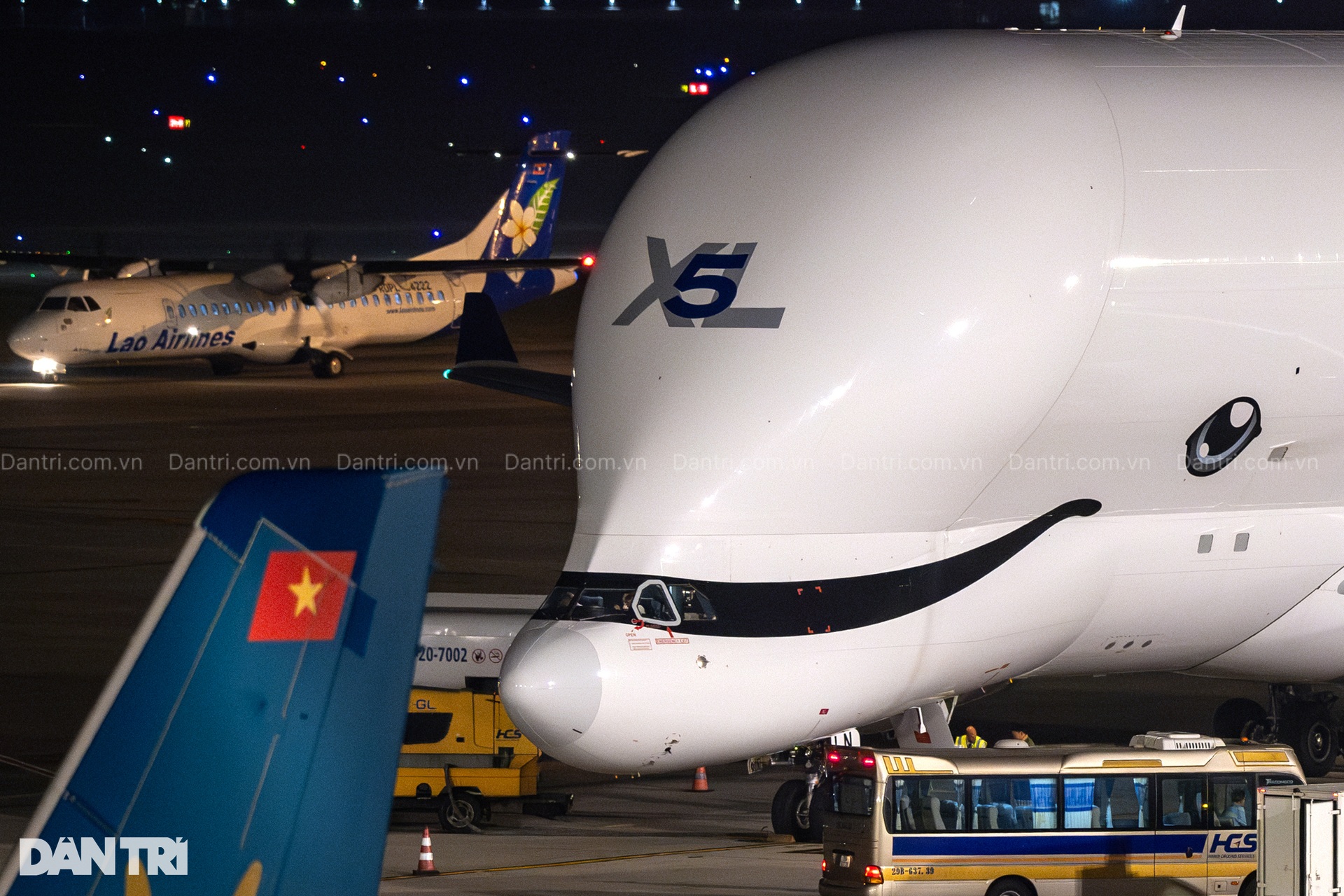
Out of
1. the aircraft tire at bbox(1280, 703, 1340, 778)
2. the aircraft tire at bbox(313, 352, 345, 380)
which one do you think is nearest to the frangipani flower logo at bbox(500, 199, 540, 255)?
the aircraft tire at bbox(313, 352, 345, 380)

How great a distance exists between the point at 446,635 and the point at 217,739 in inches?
555

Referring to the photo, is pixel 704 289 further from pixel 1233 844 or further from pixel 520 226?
pixel 520 226

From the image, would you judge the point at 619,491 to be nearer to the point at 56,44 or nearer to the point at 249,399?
the point at 249,399

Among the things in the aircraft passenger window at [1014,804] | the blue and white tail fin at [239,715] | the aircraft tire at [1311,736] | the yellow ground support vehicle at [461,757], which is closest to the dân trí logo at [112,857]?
the blue and white tail fin at [239,715]

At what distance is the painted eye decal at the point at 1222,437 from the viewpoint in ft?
47.1

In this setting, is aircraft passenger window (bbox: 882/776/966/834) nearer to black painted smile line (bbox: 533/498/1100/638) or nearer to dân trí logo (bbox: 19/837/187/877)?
black painted smile line (bbox: 533/498/1100/638)

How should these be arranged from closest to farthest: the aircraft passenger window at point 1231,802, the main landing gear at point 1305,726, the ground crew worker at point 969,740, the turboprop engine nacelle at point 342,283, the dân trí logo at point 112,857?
the dân trí logo at point 112,857
the aircraft passenger window at point 1231,802
the ground crew worker at point 969,740
the main landing gear at point 1305,726
the turboprop engine nacelle at point 342,283

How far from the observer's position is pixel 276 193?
109 metres

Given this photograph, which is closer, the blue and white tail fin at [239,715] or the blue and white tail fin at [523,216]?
the blue and white tail fin at [239,715]

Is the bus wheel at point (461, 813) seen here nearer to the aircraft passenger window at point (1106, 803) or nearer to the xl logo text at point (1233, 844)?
the aircraft passenger window at point (1106, 803)

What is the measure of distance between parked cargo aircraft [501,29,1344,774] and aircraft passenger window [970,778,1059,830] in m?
0.91

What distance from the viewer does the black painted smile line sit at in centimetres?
1324

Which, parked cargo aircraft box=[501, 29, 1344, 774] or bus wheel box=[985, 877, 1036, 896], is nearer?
parked cargo aircraft box=[501, 29, 1344, 774]

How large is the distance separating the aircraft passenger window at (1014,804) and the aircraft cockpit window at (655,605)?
11.5 feet
